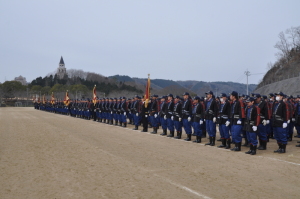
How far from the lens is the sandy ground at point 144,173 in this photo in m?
5.59

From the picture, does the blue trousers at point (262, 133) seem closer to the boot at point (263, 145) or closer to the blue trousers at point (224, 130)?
the boot at point (263, 145)

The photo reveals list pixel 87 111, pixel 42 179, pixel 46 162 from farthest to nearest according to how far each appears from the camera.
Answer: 1. pixel 87 111
2. pixel 46 162
3. pixel 42 179

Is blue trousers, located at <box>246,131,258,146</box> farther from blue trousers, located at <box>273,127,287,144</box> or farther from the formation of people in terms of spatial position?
blue trousers, located at <box>273,127,287,144</box>

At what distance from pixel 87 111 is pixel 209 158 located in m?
22.1

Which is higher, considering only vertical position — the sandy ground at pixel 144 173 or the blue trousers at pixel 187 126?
the blue trousers at pixel 187 126

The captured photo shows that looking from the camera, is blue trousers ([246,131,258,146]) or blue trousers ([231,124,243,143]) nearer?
blue trousers ([246,131,258,146])

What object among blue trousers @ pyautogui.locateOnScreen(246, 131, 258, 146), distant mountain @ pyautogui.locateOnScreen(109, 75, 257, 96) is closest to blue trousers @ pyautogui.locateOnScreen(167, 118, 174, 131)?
blue trousers @ pyautogui.locateOnScreen(246, 131, 258, 146)

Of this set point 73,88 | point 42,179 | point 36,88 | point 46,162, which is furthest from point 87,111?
point 36,88

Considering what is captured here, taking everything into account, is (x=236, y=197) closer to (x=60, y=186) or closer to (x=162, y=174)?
(x=162, y=174)

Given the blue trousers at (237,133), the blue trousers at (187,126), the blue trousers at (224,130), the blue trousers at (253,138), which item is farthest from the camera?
the blue trousers at (187,126)

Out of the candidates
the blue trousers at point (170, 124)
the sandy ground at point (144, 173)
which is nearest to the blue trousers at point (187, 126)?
the blue trousers at point (170, 124)

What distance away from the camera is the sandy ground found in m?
5.59

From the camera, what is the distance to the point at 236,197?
17.5ft

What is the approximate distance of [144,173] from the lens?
22.9ft
